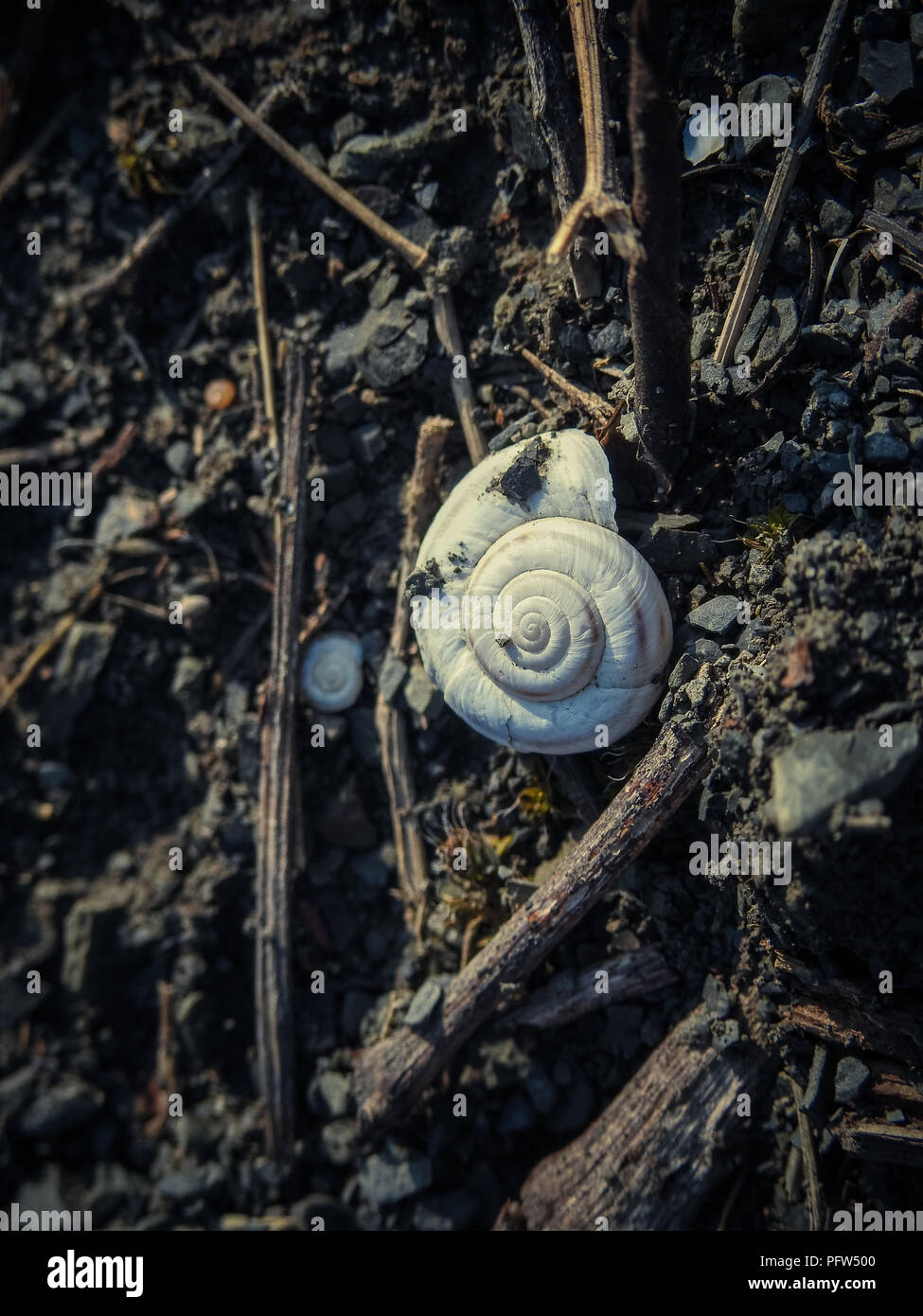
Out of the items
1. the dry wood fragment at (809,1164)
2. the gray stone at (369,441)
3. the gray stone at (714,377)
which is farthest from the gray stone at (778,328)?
the dry wood fragment at (809,1164)

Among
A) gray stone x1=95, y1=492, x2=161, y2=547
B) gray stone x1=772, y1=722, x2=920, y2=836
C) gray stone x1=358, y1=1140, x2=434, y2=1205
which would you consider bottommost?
gray stone x1=358, y1=1140, x2=434, y2=1205

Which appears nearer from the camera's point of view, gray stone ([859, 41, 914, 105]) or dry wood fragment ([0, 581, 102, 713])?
gray stone ([859, 41, 914, 105])

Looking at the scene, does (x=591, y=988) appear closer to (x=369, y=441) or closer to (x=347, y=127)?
(x=369, y=441)

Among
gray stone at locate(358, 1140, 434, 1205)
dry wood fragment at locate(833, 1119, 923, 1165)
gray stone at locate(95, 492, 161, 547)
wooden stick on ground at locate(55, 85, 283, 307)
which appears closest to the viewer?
dry wood fragment at locate(833, 1119, 923, 1165)

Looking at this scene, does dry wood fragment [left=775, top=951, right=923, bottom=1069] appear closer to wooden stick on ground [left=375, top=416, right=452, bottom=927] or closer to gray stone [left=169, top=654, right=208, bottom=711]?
wooden stick on ground [left=375, top=416, right=452, bottom=927]

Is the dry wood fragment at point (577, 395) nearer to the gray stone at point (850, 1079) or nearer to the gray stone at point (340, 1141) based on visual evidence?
the gray stone at point (850, 1079)

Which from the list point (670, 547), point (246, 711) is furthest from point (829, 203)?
point (246, 711)

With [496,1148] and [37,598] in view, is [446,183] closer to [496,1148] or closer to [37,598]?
[37,598]

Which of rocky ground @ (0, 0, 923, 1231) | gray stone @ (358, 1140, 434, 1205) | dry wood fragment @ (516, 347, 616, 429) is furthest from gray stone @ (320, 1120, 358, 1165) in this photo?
dry wood fragment @ (516, 347, 616, 429)
